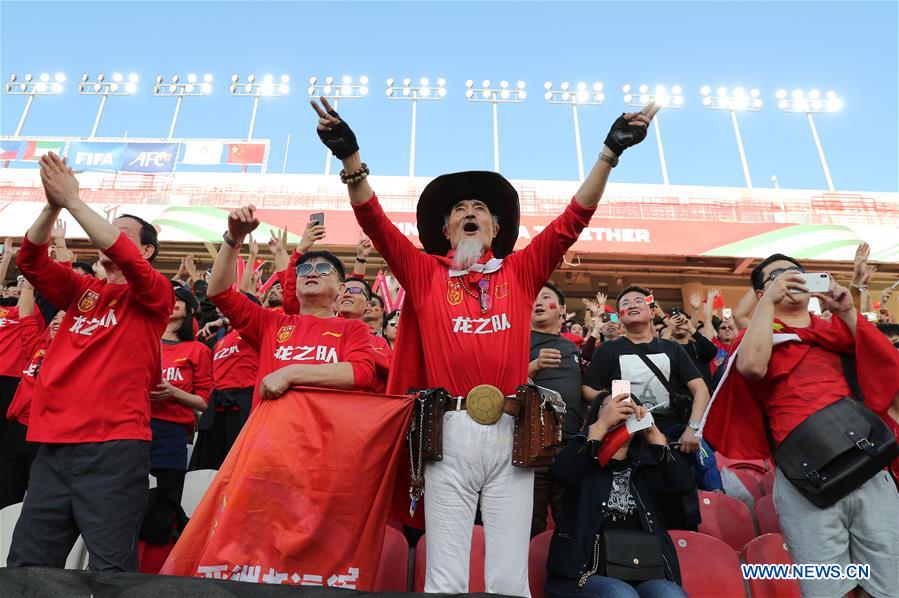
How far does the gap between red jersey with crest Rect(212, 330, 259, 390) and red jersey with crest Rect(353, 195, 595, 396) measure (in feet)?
7.39

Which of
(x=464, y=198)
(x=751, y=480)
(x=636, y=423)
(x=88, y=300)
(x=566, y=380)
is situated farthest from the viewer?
(x=751, y=480)

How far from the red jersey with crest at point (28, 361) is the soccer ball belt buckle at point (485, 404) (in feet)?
8.62

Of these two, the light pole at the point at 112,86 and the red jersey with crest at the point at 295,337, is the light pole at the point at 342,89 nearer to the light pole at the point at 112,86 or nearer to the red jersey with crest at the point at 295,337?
the light pole at the point at 112,86

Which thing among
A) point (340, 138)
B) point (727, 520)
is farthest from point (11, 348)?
point (727, 520)

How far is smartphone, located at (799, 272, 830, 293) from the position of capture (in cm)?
265

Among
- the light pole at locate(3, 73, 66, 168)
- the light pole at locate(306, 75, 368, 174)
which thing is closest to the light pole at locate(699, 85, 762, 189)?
the light pole at locate(306, 75, 368, 174)

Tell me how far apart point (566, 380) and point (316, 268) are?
69.2 inches

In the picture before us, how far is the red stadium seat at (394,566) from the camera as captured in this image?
300 cm

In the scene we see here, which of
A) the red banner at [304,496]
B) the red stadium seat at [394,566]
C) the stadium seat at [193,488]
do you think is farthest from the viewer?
the stadium seat at [193,488]

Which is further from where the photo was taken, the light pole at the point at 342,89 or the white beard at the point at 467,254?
the light pole at the point at 342,89

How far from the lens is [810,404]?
8.82 ft

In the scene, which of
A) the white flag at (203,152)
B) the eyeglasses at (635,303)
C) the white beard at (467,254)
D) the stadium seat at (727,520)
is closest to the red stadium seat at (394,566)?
the white beard at (467,254)

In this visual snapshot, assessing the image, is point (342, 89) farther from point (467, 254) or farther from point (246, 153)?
point (467, 254)

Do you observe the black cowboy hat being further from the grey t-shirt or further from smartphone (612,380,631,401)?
the grey t-shirt
